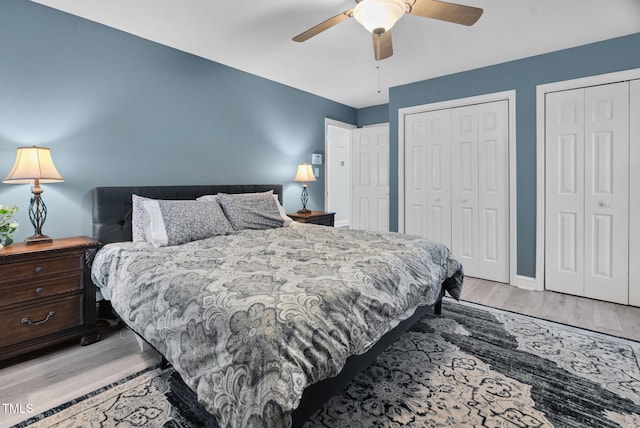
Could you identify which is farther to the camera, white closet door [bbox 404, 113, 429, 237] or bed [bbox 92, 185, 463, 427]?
white closet door [bbox 404, 113, 429, 237]

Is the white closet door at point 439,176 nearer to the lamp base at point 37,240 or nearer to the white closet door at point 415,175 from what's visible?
the white closet door at point 415,175

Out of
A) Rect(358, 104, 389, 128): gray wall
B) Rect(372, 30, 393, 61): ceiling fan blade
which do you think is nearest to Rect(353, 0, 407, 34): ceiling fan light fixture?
Rect(372, 30, 393, 61): ceiling fan blade

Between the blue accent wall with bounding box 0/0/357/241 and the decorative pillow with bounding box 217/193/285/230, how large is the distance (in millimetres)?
625

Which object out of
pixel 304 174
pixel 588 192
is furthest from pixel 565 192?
pixel 304 174

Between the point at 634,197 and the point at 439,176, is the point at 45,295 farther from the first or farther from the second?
the point at 634,197

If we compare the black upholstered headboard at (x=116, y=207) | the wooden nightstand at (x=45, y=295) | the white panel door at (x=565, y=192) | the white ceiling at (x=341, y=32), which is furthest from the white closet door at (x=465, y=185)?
the wooden nightstand at (x=45, y=295)

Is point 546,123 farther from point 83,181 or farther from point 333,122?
point 83,181

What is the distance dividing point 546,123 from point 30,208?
466cm

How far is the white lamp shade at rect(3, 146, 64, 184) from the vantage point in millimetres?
2145

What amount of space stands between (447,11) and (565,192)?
96.5 inches

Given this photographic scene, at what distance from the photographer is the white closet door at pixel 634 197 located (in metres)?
2.94

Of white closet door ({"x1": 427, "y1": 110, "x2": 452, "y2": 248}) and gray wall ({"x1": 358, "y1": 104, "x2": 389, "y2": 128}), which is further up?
gray wall ({"x1": 358, "y1": 104, "x2": 389, "y2": 128})

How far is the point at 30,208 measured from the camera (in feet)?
7.96

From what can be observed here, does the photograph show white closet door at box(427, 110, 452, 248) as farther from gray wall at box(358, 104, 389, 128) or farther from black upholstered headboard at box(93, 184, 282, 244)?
black upholstered headboard at box(93, 184, 282, 244)
